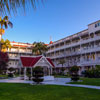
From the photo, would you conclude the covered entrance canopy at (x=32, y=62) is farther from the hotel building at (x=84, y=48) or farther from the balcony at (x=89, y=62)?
the hotel building at (x=84, y=48)

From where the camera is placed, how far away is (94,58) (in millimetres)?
46125

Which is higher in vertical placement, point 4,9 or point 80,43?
point 80,43

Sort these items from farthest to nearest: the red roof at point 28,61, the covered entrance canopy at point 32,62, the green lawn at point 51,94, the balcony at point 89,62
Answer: the balcony at point 89,62 → the red roof at point 28,61 → the covered entrance canopy at point 32,62 → the green lawn at point 51,94

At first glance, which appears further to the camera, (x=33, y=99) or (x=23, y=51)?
(x=23, y=51)

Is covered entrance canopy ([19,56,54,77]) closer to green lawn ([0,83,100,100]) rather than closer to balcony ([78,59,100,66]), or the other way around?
balcony ([78,59,100,66])

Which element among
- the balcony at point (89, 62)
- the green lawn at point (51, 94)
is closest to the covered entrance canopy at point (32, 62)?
the balcony at point (89, 62)

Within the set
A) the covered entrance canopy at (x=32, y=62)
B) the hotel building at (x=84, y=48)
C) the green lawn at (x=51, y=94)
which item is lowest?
the green lawn at (x=51, y=94)

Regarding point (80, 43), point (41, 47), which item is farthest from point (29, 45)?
point (80, 43)

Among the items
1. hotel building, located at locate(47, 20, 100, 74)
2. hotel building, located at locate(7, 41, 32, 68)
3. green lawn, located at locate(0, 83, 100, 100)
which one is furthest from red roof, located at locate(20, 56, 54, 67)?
hotel building, located at locate(7, 41, 32, 68)

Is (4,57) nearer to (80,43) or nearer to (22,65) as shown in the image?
(22,65)

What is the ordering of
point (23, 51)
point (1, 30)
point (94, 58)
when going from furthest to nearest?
point (23, 51), point (94, 58), point (1, 30)

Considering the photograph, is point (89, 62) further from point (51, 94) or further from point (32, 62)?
point (51, 94)

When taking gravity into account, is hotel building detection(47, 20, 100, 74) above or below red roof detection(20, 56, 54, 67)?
above

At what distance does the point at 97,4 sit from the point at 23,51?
76.3 m
